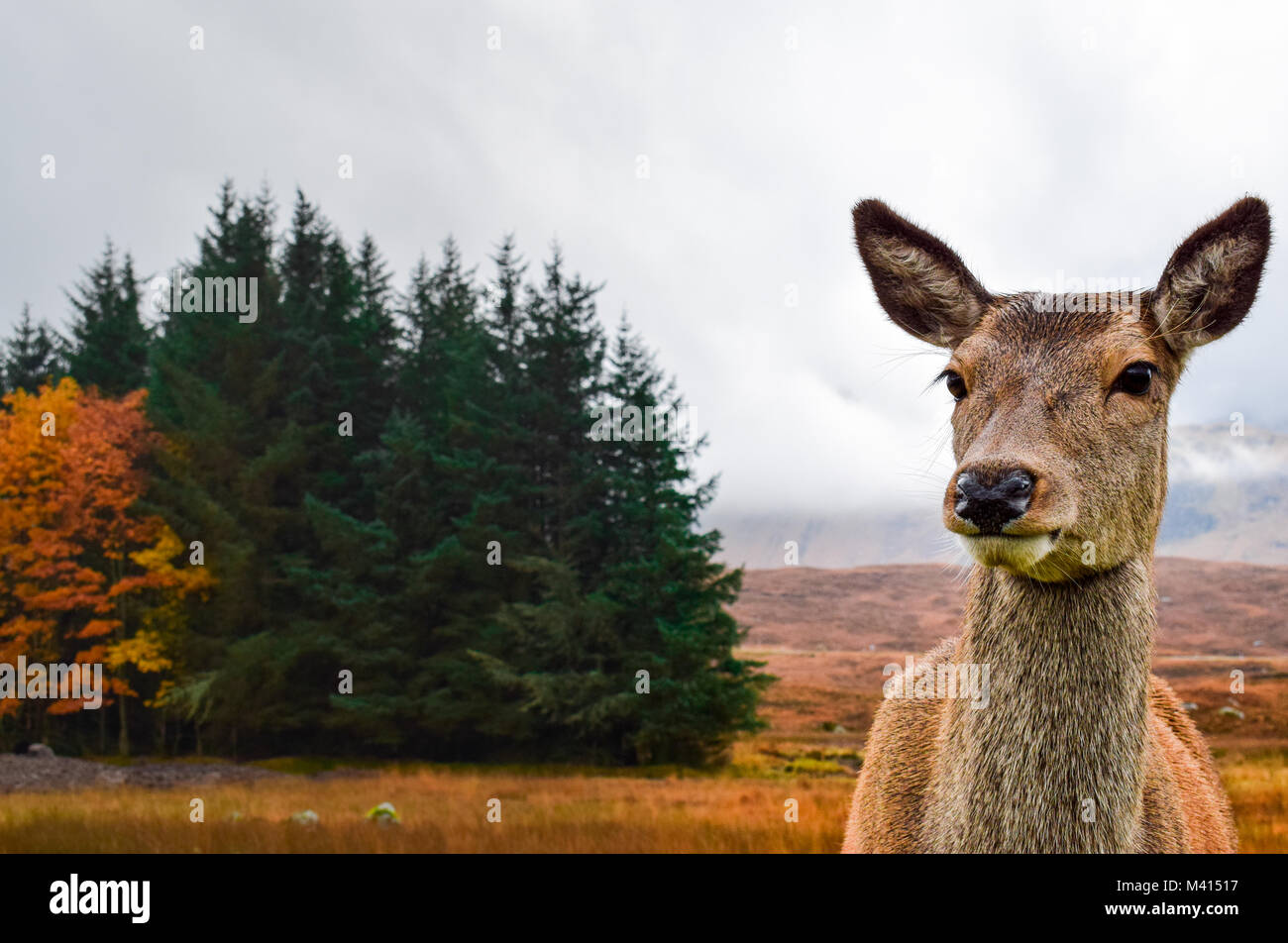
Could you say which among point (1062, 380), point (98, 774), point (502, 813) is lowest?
point (98, 774)

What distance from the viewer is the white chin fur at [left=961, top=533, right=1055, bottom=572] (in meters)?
3.21

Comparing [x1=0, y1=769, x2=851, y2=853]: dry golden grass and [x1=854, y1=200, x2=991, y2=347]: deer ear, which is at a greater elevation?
[x1=854, y1=200, x2=991, y2=347]: deer ear

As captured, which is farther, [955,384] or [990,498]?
[955,384]

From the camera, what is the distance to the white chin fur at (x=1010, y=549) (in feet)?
10.5

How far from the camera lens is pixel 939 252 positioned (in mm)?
4238

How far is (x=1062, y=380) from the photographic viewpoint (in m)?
3.71

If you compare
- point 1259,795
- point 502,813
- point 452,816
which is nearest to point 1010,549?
point 1259,795

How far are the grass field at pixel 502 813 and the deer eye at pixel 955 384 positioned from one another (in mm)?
7628

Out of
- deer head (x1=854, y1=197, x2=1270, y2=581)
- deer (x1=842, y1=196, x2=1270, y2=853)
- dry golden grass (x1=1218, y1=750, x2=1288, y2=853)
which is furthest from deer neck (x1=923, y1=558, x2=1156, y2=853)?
dry golden grass (x1=1218, y1=750, x2=1288, y2=853)

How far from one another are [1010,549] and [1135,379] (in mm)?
1190

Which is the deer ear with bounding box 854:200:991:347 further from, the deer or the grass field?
the grass field

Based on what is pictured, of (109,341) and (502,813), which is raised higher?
(109,341)

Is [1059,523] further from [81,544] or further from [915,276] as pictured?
[81,544]

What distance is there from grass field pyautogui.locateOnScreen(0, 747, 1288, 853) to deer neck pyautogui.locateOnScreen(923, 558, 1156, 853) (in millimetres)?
6983
